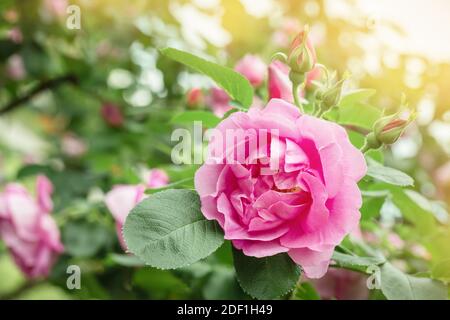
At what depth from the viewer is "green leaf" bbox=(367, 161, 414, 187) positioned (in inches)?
21.6

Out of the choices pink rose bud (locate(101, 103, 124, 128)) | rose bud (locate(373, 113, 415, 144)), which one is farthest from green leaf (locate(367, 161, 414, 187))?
pink rose bud (locate(101, 103, 124, 128))

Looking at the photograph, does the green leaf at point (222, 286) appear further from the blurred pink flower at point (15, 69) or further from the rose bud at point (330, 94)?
the blurred pink flower at point (15, 69)

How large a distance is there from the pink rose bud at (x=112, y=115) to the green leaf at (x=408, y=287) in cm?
105

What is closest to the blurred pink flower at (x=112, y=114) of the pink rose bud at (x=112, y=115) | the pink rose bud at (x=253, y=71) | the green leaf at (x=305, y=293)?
the pink rose bud at (x=112, y=115)

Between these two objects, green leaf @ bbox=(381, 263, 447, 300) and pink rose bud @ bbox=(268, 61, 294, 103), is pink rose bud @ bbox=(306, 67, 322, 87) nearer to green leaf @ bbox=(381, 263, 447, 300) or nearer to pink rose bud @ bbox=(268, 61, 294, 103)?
pink rose bud @ bbox=(268, 61, 294, 103)

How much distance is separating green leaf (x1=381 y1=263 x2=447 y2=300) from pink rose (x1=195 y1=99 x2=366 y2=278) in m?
0.11

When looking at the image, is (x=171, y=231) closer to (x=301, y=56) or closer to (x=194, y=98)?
(x=301, y=56)

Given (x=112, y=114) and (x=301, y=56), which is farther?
(x=112, y=114)

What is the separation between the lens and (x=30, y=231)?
108 cm

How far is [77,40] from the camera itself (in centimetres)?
166

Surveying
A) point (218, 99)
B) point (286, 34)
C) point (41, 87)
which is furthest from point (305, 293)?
point (41, 87)

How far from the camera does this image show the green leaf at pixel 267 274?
1.68 feet

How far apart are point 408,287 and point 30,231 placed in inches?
29.5
